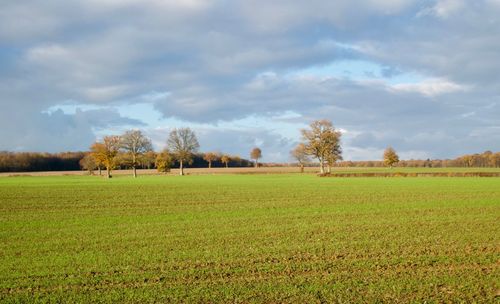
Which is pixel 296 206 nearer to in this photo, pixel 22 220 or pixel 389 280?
pixel 22 220

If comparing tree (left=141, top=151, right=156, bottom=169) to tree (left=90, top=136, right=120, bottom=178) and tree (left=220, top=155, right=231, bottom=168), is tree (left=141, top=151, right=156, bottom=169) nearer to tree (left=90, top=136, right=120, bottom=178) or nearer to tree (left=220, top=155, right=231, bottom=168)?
tree (left=90, top=136, right=120, bottom=178)

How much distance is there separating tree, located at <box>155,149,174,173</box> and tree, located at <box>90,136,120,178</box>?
526 inches

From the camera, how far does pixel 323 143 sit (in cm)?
11175

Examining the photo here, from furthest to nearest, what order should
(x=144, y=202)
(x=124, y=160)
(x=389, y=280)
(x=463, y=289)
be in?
(x=124, y=160) → (x=144, y=202) → (x=389, y=280) → (x=463, y=289)

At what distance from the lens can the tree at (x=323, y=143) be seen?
11056 centimetres

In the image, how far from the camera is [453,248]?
15570 millimetres

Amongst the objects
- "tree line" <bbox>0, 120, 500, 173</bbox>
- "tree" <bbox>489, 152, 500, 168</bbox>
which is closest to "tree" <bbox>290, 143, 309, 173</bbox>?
"tree line" <bbox>0, 120, 500, 173</bbox>

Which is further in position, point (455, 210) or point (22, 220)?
point (455, 210)

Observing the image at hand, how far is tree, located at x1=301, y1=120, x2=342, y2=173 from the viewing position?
11056 cm

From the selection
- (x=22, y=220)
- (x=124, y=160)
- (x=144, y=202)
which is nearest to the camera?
(x=22, y=220)

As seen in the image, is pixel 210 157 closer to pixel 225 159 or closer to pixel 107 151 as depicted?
pixel 225 159

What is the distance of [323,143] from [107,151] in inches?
2073

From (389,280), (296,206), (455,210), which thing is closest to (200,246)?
(389,280)

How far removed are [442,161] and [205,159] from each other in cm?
9035
